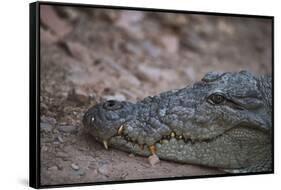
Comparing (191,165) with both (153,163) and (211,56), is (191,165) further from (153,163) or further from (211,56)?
(211,56)

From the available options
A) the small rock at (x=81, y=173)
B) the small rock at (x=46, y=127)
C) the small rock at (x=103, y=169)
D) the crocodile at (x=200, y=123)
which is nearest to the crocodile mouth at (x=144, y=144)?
the crocodile at (x=200, y=123)

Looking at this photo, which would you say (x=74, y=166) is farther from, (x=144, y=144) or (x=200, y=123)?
(x=200, y=123)

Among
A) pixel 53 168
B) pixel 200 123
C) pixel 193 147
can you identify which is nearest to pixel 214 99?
pixel 200 123

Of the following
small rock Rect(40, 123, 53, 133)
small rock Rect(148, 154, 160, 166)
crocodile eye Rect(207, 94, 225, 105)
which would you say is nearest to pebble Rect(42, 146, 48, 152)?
small rock Rect(40, 123, 53, 133)

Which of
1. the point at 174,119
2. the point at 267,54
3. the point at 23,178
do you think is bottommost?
the point at 23,178

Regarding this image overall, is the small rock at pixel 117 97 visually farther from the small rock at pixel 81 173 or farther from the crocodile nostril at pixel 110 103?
the small rock at pixel 81 173

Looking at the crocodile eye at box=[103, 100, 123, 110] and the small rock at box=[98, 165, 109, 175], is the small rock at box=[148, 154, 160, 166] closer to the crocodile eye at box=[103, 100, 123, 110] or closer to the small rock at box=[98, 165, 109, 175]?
the small rock at box=[98, 165, 109, 175]

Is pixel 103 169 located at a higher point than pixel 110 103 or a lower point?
lower

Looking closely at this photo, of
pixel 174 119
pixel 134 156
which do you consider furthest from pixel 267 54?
pixel 134 156
